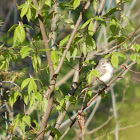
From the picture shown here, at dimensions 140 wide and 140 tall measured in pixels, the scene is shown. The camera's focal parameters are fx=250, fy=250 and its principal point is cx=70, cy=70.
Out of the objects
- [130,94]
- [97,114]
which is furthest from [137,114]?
[97,114]

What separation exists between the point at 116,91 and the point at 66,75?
0.96 m

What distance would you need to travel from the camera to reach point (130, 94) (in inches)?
210

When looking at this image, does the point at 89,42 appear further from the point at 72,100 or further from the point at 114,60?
the point at 72,100

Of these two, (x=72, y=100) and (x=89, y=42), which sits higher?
(x=89, y=42)

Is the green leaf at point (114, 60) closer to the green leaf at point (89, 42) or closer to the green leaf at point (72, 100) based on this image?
the green leaf at point (89, 42)

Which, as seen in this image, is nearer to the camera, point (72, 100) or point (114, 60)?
point (114, 60)

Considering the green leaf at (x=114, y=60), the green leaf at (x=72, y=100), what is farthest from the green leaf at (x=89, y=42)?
the green leaf at (x=72, y=100)

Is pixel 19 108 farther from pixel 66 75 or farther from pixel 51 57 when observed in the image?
pixel 51 57

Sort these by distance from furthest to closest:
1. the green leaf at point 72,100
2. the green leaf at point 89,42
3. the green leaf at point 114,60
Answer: the green leaf at point 72,100
the green leaf at point 89,42
the green leaf at point 114,60

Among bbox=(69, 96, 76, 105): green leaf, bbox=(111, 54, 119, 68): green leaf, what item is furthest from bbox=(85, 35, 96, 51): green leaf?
bbox=(69, 96, 76, 105): green leaf

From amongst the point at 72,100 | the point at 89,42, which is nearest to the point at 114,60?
the point at 89,42

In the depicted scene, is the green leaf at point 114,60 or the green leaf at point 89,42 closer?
the green leaf at point 114,60

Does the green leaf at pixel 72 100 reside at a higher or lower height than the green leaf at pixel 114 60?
lower

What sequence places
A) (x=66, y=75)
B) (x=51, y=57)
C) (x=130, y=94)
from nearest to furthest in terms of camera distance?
(x=51, y=57) → (x=66, y=75) → (x=130, y=94)
